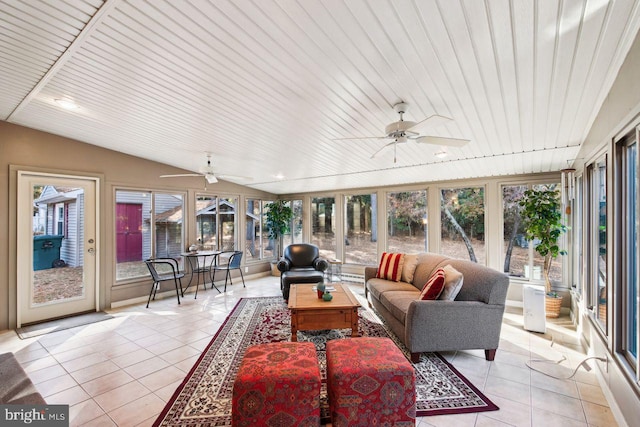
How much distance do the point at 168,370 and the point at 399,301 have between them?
98.1 inches

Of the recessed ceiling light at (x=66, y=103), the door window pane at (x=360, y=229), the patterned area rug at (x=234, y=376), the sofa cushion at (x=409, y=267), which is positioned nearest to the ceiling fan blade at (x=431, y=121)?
the patterned area rug at (x=234, y=376)

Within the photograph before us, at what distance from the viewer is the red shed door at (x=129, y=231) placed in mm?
4871

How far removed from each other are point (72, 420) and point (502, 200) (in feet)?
19.8

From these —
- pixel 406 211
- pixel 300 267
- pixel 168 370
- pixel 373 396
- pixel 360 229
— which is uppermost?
pixel 406 211

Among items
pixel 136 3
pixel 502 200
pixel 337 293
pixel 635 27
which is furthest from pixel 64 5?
pixel 502 200

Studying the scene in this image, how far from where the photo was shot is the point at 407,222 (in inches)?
238

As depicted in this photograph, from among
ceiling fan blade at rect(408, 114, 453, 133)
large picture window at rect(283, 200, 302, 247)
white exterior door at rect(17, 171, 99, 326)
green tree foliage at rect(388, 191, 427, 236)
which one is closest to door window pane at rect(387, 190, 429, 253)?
green tree foliage at rect(388, 191, 427, 236)

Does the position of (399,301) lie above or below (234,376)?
above

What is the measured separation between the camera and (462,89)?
7.34 feet

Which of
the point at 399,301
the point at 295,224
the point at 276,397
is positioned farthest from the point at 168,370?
the point at 295,224

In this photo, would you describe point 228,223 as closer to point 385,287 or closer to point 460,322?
point 385,287

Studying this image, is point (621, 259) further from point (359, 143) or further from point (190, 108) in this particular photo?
point (190, 108)

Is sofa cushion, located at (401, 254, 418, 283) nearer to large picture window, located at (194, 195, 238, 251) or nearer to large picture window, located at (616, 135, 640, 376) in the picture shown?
large picture window, located at (616, 135, 640, 376)

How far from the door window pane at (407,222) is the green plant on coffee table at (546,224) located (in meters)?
1.83
